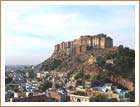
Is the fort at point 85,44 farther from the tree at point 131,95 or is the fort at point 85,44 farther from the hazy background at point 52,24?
the tree at point 131,95

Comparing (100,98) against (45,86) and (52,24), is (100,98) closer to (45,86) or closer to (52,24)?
(45,86)

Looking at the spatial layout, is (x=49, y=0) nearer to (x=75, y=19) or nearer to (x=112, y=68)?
(x=75, y=19)

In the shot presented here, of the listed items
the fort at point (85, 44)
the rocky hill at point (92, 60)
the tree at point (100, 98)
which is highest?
the fort at point (85, 44)

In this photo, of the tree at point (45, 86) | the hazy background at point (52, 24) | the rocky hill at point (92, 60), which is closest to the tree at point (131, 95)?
the rocky hill at point (92, 60)

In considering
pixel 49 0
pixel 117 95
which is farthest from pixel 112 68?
pixel 49 0

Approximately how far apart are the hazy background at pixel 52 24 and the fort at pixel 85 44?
4 cm

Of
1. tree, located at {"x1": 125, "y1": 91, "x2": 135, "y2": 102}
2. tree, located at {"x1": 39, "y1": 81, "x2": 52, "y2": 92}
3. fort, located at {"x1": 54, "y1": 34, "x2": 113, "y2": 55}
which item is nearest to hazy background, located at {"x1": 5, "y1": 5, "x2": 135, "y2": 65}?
fort, located at {"x1": 54, "y1": 34, "x2": 113, "y2": 55}

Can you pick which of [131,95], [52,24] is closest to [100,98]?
[131,95]

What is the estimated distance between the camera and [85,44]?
4.14 m

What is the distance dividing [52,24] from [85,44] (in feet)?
1.19

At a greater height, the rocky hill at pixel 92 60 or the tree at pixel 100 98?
the rocky hill at pixel 92 60

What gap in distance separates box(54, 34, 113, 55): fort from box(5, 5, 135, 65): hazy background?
39 millimetres

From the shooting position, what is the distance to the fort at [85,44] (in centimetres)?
411

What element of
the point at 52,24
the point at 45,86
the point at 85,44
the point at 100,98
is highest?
the point at 52,24
